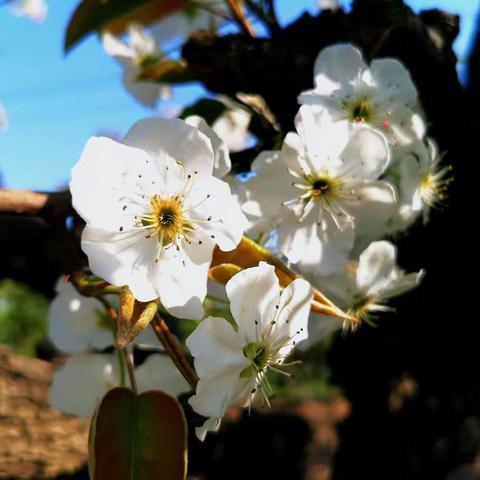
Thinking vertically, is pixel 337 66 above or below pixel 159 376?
above

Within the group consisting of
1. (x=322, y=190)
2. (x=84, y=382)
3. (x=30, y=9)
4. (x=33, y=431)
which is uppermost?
(x=322, y=190)

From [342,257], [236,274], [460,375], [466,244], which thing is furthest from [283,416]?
[236,274]

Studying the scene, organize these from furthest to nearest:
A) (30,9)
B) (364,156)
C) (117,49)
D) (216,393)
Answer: (30,9)
(117,49)
(364,156)
(216,393)

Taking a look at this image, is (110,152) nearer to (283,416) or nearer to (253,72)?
(253,72)

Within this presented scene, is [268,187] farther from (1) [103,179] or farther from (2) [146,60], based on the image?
(2) [146,60]

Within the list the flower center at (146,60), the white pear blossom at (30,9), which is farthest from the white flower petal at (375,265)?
the white pear blossom at (30,9)

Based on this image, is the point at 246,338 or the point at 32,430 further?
the point at 32,430

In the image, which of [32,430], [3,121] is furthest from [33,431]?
[3,121]
